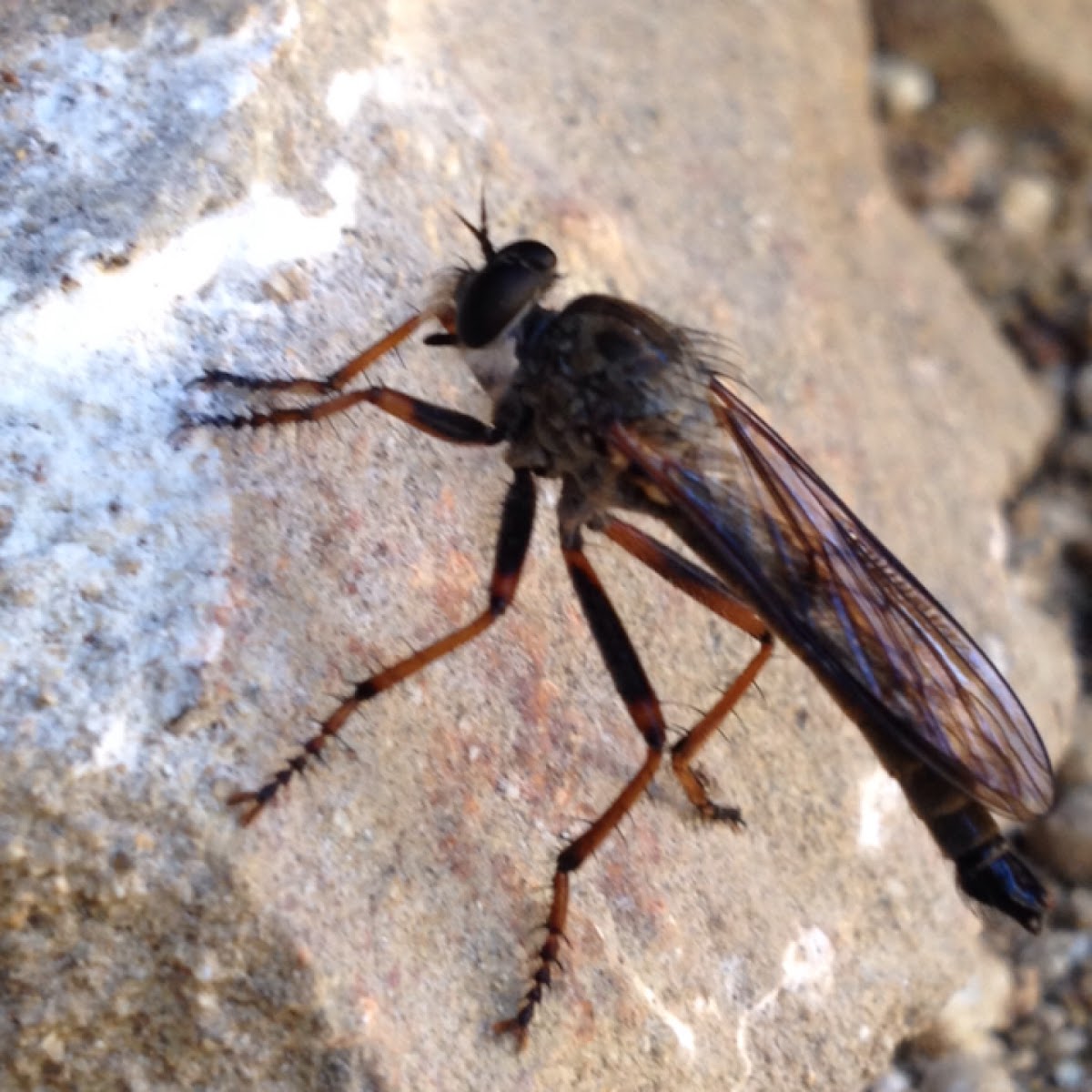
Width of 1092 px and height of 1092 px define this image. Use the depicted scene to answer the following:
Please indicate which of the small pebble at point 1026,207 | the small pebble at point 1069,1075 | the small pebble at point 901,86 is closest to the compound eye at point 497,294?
the small pebble at point 1069,1075

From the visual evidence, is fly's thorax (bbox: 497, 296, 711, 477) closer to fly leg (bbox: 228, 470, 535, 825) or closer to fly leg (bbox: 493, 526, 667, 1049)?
fly leg (bbox: 228, 470, 535, 825)

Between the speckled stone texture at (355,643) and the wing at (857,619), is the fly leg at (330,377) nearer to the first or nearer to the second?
the speckled stone texture at (355,643)

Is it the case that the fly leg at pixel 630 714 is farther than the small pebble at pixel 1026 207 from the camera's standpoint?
No

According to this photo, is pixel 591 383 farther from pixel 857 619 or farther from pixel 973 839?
pixel 973 839

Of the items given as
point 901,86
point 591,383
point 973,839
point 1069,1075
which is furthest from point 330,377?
point 901,86

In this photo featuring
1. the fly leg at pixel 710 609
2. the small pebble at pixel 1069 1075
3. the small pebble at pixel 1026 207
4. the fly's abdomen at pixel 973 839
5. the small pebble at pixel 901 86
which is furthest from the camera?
the small pebble at pixel 901 86

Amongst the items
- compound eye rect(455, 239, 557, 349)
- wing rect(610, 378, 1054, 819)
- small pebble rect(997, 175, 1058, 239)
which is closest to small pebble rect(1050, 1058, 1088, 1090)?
wing rect(610, 378, 1054, 819)

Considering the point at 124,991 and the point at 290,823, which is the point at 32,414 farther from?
the point at 124,991
